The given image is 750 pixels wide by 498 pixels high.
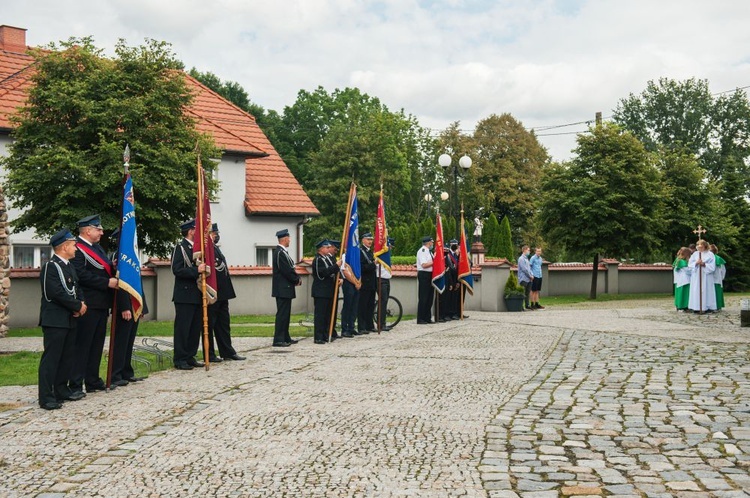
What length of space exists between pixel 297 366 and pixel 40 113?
36.6 feet

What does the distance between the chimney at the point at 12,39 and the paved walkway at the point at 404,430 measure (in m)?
24.3

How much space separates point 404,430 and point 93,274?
4.48 m

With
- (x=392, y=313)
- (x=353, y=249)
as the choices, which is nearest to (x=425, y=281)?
(x=392, y=313)

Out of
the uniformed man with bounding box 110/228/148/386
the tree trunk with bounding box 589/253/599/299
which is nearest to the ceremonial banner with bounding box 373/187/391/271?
the uniformed man with bounding box 110/228/148/386

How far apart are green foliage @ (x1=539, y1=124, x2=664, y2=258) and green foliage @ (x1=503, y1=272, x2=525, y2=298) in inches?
399

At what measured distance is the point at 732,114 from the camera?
232 ft

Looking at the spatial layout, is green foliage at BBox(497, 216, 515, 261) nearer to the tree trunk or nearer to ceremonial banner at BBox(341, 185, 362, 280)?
the tree trunk

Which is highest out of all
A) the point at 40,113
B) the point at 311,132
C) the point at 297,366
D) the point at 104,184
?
the point at 311,132

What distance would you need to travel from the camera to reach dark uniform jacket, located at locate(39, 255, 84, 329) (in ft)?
29.7

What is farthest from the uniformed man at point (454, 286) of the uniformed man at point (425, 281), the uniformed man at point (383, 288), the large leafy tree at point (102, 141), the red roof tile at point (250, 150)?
the red roof tile at point (250, 150)

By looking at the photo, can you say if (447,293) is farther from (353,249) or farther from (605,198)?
(605,198)

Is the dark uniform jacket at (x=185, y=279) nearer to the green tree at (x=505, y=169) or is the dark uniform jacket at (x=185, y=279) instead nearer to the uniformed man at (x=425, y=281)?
the uniformed man at (x=425, y=281)

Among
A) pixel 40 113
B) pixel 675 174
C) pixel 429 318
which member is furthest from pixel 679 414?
pixel 675 174

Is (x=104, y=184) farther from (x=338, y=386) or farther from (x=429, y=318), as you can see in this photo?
(x=338, y=386)
